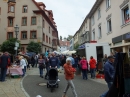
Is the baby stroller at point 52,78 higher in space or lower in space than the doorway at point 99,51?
lower

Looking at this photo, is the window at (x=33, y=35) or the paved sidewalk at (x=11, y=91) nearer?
the paved sidewalk at (x=11, y=91)

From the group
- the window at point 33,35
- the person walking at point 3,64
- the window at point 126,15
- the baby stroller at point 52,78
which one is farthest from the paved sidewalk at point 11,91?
the window at point 33,35

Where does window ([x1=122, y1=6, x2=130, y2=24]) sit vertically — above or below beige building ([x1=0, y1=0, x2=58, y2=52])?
below

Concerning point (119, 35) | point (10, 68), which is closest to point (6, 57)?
point (10, 68)

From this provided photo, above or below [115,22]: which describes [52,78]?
below

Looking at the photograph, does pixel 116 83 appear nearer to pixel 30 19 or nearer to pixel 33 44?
pixel 33 44

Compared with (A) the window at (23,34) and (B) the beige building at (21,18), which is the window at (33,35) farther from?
(A) the window at (23,34)

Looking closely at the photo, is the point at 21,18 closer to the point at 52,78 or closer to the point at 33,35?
the point at 33,35

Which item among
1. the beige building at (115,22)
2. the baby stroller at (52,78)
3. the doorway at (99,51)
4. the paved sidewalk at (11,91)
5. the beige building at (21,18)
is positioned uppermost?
the beige building at (21,18)

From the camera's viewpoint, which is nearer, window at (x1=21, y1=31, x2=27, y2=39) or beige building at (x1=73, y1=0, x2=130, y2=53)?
beige building at (x1=73, y1=0, x2=130, y2=53)

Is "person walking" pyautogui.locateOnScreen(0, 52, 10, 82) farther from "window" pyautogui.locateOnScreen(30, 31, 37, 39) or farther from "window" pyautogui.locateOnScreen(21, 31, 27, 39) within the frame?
"window" pyautogui.locateOnScreen(21, 31, 27, 39)

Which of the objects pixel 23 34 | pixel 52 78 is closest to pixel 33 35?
pixel 23 34

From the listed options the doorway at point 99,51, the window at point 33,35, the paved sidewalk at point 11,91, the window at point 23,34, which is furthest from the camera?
the window at point 23,34

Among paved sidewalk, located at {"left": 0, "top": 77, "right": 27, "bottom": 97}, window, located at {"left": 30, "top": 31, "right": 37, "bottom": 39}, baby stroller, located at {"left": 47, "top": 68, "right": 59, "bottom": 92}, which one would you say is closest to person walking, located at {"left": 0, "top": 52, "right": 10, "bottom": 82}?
paved sidewalk, located at {"left": 0, "top": 77, "right": 27, "bottom": 97}
